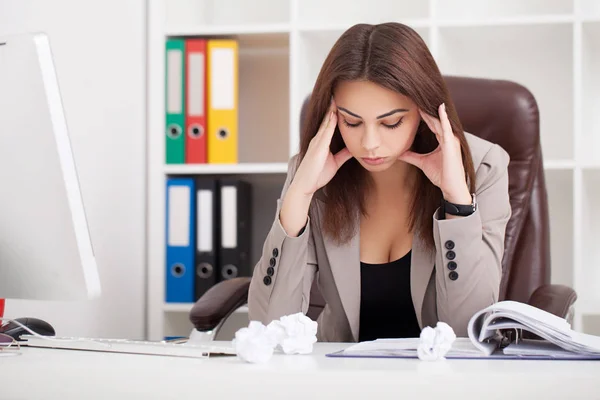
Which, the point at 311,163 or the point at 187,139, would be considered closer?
the point at 311,163

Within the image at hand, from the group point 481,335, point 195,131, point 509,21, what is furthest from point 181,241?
point 481,335

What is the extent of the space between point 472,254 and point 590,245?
4.53 feet

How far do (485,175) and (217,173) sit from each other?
1.21m

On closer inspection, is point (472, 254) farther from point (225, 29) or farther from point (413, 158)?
point (225, 29)

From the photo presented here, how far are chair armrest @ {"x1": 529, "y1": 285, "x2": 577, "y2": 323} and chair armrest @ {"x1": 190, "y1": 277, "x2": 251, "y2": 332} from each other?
609 millimetres

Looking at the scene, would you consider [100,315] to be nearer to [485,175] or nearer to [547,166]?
[485,175]

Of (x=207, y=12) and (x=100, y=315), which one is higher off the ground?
(x=207, y=12)

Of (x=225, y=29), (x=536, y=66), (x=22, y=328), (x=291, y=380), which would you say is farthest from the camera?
(x=536, y=66)

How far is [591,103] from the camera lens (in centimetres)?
253

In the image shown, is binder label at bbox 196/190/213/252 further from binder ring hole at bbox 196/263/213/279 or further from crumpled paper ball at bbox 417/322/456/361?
crumpled paper ball at bbox 417/322/456/361

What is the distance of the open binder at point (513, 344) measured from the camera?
2.92ft

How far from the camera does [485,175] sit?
4.96ft

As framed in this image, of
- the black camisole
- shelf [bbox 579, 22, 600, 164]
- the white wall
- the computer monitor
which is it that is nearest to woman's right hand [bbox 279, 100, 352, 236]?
the black camisole

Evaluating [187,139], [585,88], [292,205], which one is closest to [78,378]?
[292,205]
